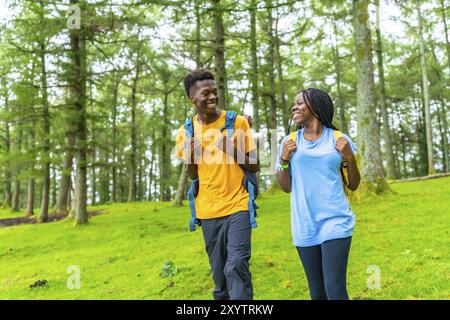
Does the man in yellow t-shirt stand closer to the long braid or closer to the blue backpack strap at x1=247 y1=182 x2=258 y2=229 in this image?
the blue backpack strap at x1=247 y1=182 x2=258 y2=229

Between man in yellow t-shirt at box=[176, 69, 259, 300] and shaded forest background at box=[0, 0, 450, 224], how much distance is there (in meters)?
0.36

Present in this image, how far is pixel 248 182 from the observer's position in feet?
12.1

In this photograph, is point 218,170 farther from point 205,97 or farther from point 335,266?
point 335,266

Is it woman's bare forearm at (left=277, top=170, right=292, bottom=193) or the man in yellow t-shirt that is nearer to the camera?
woman's bare forearm at (left=277, top=170, right=292, bottom=193)

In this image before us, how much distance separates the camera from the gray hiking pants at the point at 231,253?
11.0 feet

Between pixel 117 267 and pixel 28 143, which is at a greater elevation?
pixel 28 143

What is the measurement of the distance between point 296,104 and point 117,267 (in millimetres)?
6258

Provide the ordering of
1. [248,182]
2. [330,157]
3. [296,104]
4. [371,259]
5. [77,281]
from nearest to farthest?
[330,157], [296,104], [248,182], [371,259], [77,281]

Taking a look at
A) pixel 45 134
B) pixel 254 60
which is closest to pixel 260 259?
pixel 45 134

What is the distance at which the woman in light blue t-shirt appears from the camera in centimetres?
276

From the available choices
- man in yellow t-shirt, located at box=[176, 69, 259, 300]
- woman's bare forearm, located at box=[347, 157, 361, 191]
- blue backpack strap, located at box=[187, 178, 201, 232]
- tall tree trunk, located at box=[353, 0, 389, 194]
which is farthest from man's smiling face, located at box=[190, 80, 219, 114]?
tall tree trunk, located at box=[353, 0, 389, 194]

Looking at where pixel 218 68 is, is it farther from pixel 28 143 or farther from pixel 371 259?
pixel 28 143

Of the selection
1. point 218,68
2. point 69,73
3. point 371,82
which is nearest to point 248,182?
point 371,82
